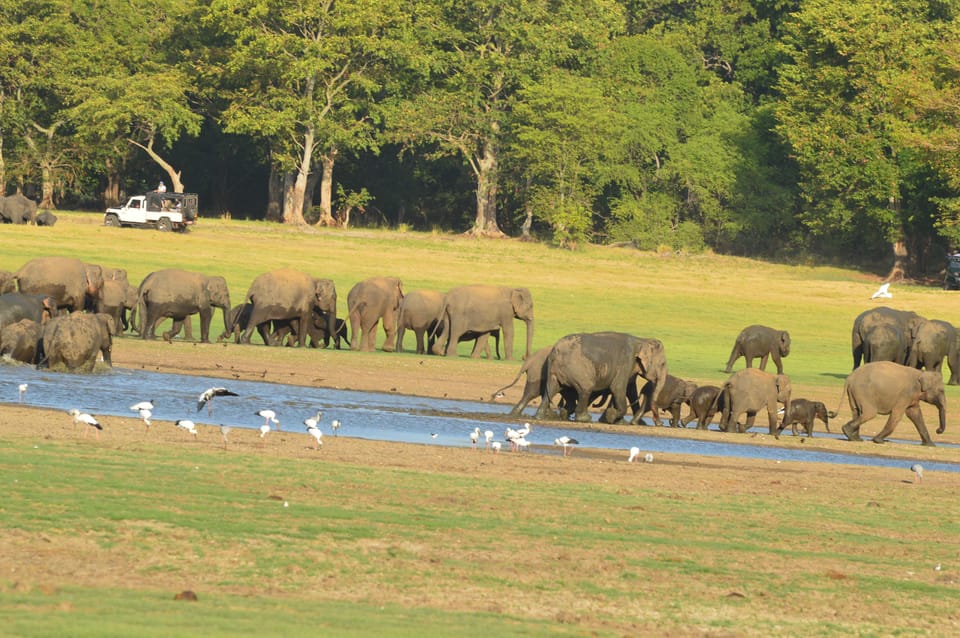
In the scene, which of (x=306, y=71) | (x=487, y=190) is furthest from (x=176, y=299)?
(x=487, y=190)

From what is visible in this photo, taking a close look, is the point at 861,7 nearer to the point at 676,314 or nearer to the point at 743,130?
the point at 743,130

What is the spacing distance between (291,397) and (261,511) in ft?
40.0

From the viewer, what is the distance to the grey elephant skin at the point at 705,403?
25719 millimetres

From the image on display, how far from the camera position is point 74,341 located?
25.2 m

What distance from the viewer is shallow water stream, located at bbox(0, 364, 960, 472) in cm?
2141

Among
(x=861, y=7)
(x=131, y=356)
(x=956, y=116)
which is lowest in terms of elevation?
(x=131, y=356)

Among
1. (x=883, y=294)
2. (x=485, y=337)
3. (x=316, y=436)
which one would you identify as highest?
(x=883, y=294)

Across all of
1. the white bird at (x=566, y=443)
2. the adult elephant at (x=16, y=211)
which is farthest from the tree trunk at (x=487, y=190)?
the white bird at (x=566, y=443)

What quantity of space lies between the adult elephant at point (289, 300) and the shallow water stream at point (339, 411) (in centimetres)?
841

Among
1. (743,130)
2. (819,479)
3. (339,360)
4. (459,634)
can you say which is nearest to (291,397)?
(339,360)

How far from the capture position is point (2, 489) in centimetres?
1272

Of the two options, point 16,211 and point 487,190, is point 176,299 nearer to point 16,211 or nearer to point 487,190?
point 16,211

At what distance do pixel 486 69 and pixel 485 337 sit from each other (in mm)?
Answer: 39357

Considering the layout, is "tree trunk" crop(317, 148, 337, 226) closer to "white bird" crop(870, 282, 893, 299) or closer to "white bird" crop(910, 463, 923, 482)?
"white bird" crop(870, 282, 893, 299)
